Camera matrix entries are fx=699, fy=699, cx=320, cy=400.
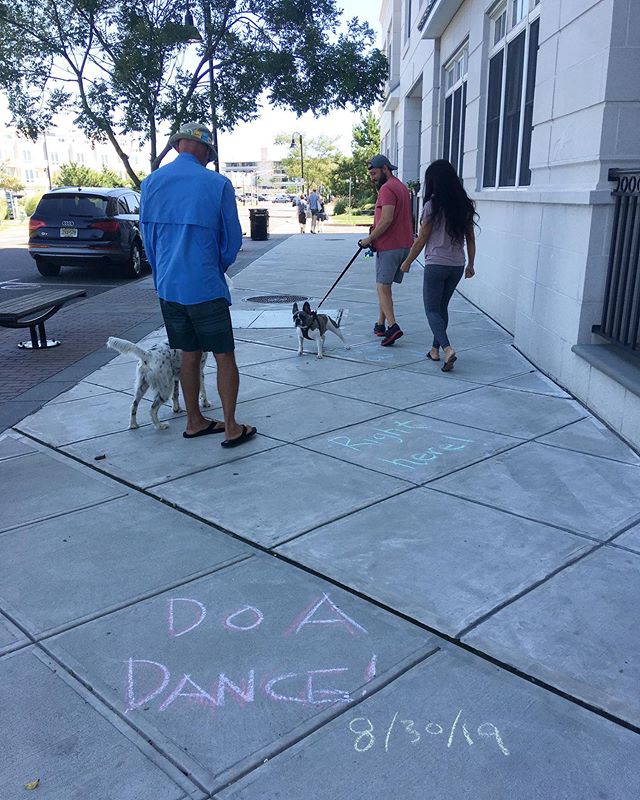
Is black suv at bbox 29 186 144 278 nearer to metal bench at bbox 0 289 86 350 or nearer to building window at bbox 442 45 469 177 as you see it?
metal bench at bbox 0 289 86 350

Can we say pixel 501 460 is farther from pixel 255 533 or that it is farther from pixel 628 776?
pixel 628 776

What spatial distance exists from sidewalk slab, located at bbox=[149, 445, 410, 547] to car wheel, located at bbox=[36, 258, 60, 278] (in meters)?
12.2

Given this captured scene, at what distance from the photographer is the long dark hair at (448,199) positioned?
21.2ft

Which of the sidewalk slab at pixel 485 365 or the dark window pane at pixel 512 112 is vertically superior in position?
the dark window pane at pixel 512 112

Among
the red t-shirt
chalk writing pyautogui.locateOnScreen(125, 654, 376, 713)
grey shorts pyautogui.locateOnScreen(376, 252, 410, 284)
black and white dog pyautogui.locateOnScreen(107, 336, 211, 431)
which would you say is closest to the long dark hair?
the red t-shirt

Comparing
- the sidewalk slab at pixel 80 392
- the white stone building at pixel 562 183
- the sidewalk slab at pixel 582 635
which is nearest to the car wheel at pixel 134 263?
the white stone building at pixel 562 183

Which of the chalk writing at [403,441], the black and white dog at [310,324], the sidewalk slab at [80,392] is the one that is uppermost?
the black and white dog at [310,324]

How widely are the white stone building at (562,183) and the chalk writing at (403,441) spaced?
1.24m

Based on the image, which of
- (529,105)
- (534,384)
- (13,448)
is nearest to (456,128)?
(529,105)

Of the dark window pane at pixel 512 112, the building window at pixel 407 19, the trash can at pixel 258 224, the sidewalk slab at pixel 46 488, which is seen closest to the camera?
the sidewalk slab at pixel 46 488

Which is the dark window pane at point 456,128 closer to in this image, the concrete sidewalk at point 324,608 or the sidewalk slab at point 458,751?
the concrete sidewalk at point 324,608

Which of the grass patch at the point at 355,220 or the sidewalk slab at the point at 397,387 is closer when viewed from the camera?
the sidewalk slab at the point at 397,387

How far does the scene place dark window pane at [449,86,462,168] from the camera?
12952 millimetres

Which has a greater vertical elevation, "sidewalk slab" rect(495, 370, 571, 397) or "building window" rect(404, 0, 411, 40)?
"building window" rect(404, 0, 411, 40)
